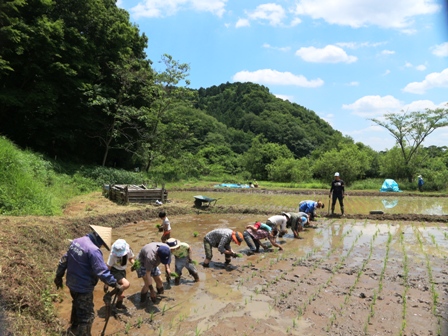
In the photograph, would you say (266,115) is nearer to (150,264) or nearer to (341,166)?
(341,166)

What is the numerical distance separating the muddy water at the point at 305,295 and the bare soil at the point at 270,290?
0.06 feet

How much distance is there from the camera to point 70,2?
72.4ft

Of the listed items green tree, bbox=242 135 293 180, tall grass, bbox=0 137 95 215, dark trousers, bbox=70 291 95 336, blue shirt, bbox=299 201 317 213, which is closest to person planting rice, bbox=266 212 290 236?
blue shirt, bbox=299 201 317 213

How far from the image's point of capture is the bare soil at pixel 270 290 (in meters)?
4.84

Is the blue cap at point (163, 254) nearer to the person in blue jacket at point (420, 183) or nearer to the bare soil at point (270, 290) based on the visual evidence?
the bare soil at point (270, 290)

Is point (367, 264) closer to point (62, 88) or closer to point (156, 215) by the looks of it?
point (156, 215)

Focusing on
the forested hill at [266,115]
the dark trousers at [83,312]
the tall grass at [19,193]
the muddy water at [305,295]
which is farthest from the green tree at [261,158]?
the dark trousers at [83,312]

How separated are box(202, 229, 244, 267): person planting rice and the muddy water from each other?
271 mm

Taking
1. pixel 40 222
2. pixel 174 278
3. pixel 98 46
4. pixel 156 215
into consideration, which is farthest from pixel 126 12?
pixel 174 278

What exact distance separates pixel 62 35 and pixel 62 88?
3.59 m

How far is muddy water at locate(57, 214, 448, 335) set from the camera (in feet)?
16.2

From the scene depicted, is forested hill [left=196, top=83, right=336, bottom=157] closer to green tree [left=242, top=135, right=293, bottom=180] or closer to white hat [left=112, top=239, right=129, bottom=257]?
green tree [left=242, top=135, right=293, bottom=180]

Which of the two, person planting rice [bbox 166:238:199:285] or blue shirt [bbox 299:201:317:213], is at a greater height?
blue shirt [bbox 299:201:317:213]

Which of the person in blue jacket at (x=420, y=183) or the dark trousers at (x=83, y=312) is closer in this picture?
the dark trousers at (x=83, y=312)
